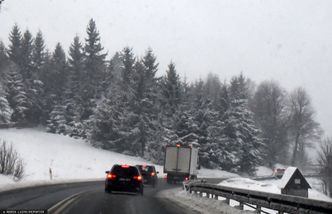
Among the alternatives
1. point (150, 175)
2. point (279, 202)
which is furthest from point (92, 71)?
point (279, 202)

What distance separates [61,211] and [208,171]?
5898 cm

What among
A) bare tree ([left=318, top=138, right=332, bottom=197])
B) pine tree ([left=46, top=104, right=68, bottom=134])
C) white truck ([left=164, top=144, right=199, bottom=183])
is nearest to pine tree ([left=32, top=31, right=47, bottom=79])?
pine tree ([left=46, top=104, right=68, bottom=134])

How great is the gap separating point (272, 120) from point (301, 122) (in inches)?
273

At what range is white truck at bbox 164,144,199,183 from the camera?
146ft

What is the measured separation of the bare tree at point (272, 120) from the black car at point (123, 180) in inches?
2784

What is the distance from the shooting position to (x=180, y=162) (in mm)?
45250

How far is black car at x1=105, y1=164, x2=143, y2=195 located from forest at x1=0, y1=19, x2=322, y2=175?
4391 centimetres

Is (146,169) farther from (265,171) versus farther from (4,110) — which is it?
(265,171)

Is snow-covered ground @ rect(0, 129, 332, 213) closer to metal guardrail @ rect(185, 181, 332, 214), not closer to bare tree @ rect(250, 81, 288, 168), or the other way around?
bare tree @ rect(250, 81, 288, 168)

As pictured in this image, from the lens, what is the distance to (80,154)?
218 feet

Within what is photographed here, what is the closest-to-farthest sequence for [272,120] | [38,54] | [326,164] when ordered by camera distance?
[326,164], [272,120], [38,54]

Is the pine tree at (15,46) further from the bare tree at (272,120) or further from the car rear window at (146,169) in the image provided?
the car rear window at (146,169)

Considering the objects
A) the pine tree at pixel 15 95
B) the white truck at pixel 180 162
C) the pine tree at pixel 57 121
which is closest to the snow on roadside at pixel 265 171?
the pine tree at pixel 57 121

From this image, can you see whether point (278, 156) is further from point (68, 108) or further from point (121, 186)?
point (121, 186)
